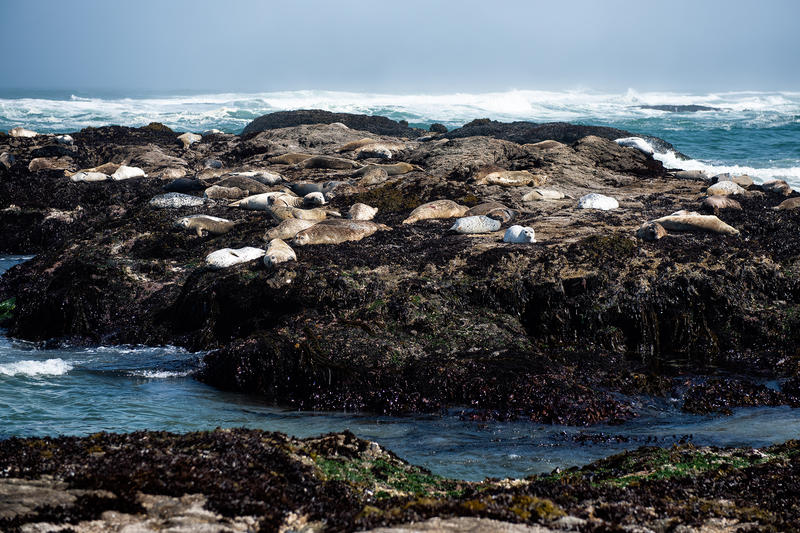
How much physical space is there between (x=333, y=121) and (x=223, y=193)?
48.3 feet

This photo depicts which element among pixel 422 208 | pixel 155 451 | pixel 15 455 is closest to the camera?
pixel 15 455

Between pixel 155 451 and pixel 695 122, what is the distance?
51.6 metres

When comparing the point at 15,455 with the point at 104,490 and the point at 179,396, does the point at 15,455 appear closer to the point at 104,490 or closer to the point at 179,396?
the point at 104,490

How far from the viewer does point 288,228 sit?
10539mm

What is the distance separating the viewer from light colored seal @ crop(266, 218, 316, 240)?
10.4m

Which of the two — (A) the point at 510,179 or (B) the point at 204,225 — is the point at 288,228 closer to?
(B) the point at 204,225

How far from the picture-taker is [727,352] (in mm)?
8102

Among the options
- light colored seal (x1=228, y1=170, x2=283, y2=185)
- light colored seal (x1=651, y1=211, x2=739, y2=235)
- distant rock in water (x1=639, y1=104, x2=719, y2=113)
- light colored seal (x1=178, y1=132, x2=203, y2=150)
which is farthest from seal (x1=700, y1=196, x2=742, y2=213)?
distant rock in water (x1=639, y1=104, x2=719, y2=113)

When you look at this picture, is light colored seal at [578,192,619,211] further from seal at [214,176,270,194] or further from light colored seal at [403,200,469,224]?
seal at [214,176,270,194]

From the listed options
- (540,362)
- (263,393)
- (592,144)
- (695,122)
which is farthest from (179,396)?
(695,122)

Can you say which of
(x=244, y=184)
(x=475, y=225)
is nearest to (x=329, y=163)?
(x=244, y=184)

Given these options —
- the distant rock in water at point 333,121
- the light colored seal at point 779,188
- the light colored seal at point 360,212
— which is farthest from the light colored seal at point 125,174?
the light colored seal at point 779,188

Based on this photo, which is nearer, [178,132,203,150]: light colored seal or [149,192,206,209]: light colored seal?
[149,192,206,209]: light colored seal

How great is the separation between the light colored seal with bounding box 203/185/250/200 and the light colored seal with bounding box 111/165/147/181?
3934 mm
